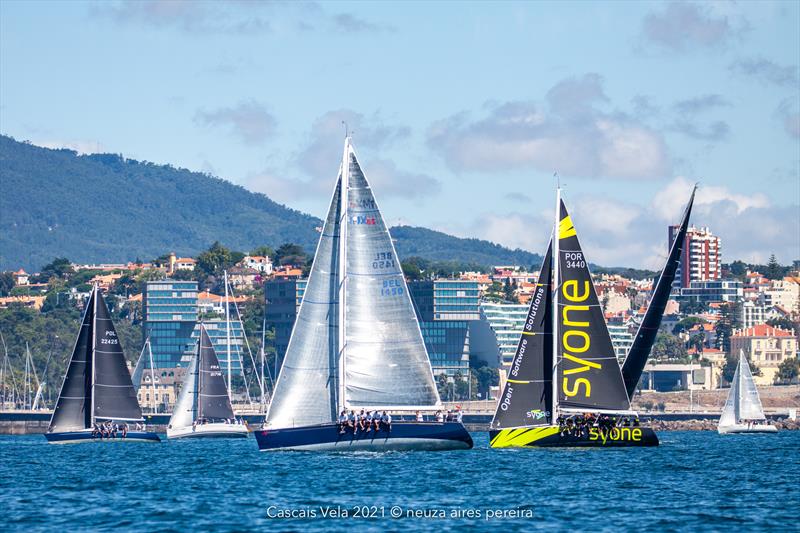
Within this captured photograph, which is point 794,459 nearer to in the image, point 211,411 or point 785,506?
point 785,506

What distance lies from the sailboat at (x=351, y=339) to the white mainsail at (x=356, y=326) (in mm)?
33

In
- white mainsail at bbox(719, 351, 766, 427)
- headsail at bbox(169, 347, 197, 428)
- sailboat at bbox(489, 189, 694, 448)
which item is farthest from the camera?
white mainsail at bbox(719, 351, 766, 427)

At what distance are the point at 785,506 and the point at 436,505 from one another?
28.9 ft

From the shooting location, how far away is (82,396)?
79.9 m

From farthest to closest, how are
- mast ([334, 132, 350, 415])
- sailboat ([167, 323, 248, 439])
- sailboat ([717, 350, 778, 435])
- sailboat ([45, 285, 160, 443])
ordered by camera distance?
sailboat ([717, 350, 778, 435])
sailboat ([167, 323, 248, 439])
sailboat ([45, 285, 160, 443])
mast ([334, 132, 350, 415])

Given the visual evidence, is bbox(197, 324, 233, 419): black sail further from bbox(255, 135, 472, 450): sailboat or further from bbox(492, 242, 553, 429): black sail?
bbox(255, 135, 472, 450): sailboat

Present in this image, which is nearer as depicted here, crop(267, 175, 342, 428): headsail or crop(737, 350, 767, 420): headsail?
crop(267, 175, 342, 428): headsail

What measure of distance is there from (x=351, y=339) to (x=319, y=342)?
115 centimetres

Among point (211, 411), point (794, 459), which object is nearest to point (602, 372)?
point (794, 459)

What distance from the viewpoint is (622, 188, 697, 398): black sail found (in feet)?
212

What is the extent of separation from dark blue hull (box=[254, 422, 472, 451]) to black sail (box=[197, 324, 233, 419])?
36.8m

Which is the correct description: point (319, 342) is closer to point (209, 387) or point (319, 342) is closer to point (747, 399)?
point (209, 387)

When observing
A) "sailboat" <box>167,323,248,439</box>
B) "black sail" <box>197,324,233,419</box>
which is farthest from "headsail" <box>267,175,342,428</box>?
"black sail" <box>197,324,233,419</box>

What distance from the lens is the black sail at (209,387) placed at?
9519 cm
